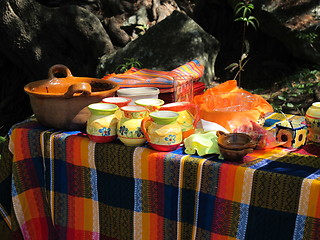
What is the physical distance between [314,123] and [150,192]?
76cm

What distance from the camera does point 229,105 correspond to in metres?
2.18

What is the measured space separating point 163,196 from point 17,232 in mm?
916

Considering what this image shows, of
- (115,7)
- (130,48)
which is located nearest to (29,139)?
(130,48)

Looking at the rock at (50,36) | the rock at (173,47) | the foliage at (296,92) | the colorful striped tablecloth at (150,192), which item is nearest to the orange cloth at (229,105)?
the colorful striped tablecloth at (150,192)

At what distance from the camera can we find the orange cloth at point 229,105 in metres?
1.94

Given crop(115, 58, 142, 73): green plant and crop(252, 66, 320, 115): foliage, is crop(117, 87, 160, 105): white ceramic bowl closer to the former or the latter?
crop(115, 58, 142, 73): green plant

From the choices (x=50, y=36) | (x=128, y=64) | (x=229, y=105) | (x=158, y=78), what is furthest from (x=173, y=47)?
(x=229, y=105)

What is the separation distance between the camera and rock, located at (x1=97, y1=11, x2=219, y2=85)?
4430 millimetres

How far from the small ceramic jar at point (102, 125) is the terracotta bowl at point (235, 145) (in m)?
0.48

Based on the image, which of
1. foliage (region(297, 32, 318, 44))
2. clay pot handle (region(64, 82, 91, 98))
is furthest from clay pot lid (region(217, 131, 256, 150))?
foliage (region(297, 32, 318, 44))

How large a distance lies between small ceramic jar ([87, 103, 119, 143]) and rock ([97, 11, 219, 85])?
256cm

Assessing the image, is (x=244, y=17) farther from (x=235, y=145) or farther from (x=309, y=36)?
(x=235, y=145)

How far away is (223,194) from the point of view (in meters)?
1.62

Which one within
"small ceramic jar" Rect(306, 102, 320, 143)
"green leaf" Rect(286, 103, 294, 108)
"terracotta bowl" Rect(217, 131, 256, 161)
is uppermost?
"small ceramic jar" Rect(306, 102, 320, 143)
